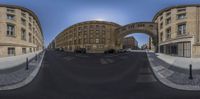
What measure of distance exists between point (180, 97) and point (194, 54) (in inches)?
805

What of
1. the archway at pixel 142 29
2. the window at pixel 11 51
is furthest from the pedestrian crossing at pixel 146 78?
the archway at pixel 142 29

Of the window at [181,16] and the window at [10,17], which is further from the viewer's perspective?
the window at [181,16]

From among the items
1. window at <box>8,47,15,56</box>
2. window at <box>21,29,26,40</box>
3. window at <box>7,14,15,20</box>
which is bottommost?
window at <box>8,47,15,56</box>

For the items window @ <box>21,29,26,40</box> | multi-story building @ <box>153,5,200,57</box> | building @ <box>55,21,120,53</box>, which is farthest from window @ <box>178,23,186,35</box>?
window @ <box>21,29,26,40</box>

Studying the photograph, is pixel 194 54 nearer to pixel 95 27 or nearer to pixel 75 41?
pixel 95 27

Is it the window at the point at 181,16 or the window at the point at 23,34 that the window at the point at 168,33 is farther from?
the window at the point at 23,34

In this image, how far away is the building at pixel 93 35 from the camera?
184 ft

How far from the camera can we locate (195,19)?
25.5 meters

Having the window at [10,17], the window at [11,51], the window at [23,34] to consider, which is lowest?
the window at [11,51]

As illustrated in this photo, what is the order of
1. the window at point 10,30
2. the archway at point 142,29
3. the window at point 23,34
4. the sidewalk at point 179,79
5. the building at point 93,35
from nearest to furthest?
the sidewalk at point 179,79, the window at point 10,30, the window at point 23,34, the archway at point 142,29, the building at point 93,35

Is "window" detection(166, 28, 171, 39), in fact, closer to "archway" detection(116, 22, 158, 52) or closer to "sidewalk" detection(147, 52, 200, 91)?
"archway" detection(116, 22, 158, 52)

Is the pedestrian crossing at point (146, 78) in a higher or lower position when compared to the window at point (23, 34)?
lower

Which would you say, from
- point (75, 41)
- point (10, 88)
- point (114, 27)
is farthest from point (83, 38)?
point (10, 88)

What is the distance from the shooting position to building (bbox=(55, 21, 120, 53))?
56222 mm
